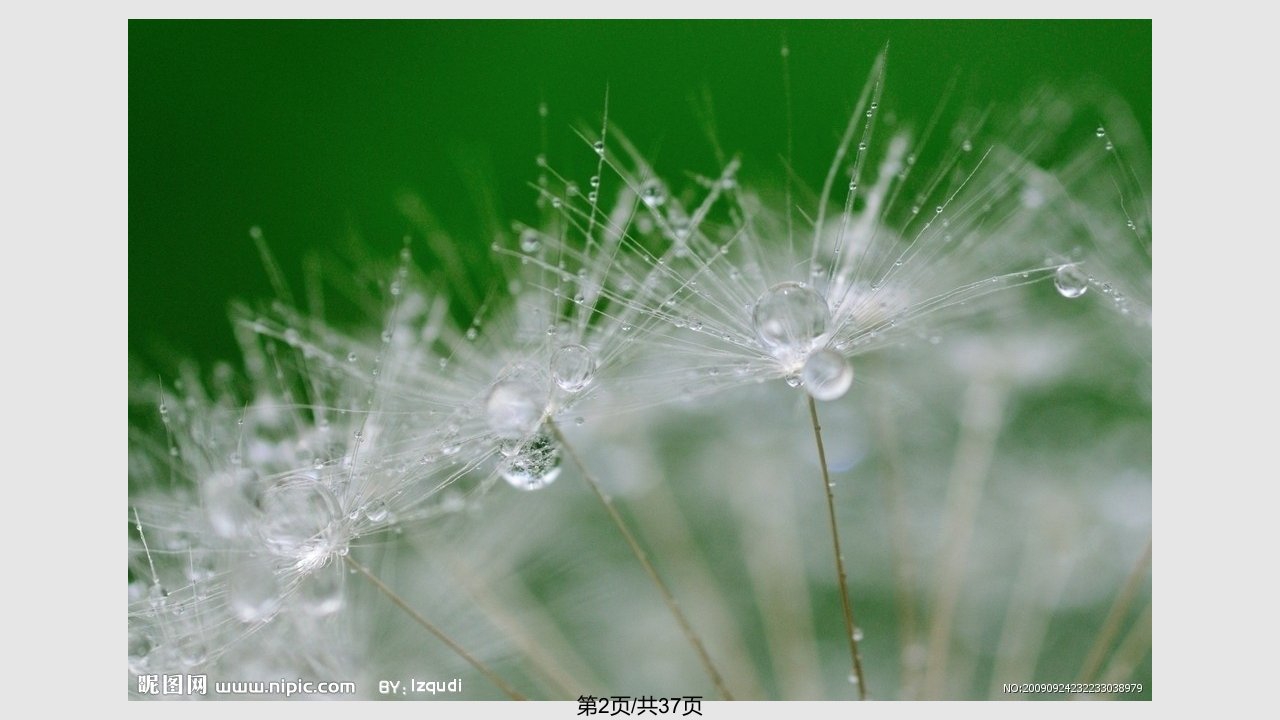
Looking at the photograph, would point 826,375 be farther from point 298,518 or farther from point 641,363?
point 298,518

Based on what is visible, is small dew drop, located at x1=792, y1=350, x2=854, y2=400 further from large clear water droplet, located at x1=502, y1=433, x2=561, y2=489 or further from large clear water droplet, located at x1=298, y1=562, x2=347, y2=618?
large clear water droplet, located at x1=298, y1=562, x2=347, y2=618

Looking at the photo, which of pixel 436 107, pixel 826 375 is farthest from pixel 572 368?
pixel 436 107

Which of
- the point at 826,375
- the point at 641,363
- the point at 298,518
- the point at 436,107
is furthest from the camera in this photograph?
the point at 436,107

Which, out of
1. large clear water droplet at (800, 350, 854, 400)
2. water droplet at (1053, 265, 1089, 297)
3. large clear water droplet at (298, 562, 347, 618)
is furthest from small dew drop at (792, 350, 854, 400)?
large clear water droplet at (298, 562, 347, 618)

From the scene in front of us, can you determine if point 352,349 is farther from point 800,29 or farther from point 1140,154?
point 1140,154

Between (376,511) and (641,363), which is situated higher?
(641,363)

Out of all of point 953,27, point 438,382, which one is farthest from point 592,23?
point 438,382
